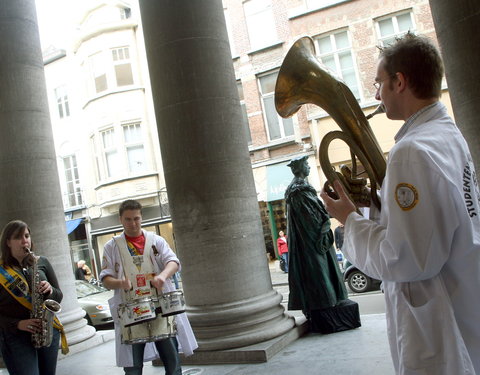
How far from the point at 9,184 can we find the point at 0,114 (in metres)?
1.05

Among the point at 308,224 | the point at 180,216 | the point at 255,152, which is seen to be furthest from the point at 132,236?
the point at 255,152

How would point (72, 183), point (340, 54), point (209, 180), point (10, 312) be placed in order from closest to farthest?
1. point (10, 312)
2. point (209, 180)
3. point (340, 54)
4. point (72, 183)

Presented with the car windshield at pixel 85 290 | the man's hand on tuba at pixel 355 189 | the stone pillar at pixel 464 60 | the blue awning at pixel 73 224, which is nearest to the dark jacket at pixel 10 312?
the man's hand on tuba at pixel 355 189

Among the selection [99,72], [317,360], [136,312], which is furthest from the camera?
[99,72]

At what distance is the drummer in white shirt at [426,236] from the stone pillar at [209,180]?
3.57 metres

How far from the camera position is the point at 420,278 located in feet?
5.18

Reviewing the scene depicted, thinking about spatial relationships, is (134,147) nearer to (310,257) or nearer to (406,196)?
(310,257)

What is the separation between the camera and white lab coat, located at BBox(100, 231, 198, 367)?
12.7ft

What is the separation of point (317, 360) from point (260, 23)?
17522 millimetres

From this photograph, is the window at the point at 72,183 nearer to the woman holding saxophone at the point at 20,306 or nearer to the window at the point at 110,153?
the window at the point at 110,153

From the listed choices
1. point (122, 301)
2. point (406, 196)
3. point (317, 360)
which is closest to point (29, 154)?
point (122, 301)

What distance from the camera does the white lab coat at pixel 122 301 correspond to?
387 centimetres

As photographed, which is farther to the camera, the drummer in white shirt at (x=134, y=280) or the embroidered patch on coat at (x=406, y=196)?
the drummer in white shirt at (x=134, y=280)

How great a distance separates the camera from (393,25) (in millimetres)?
18203
